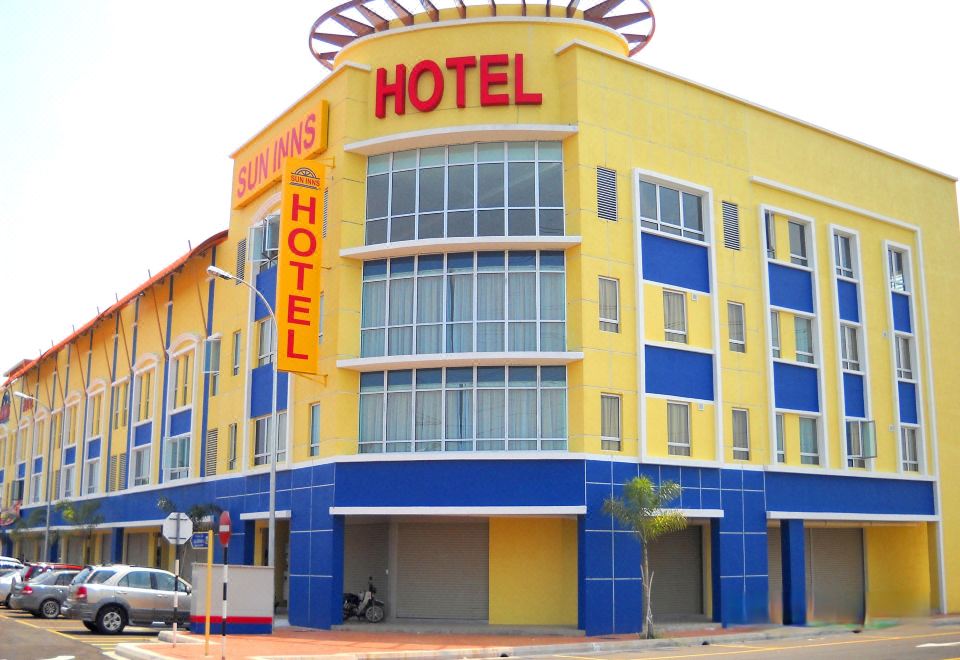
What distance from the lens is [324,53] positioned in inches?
1400

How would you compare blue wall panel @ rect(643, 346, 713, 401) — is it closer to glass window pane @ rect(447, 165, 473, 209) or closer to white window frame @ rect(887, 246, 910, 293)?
glass window pane @ rect(447, 165, 473, 209)

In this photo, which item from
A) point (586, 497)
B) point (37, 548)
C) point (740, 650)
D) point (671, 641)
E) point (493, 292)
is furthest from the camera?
point (37, 548)

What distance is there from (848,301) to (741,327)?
5516 mm

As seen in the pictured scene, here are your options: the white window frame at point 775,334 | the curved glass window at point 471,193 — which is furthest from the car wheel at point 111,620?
the white window frame at point 775,334

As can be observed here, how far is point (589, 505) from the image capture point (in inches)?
1091

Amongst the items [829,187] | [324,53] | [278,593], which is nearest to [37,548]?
[278,593]

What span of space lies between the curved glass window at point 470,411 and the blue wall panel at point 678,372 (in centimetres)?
265

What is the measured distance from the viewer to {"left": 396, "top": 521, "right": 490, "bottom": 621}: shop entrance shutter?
30.2 m

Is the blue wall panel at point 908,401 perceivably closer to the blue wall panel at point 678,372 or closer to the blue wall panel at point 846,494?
the blue wall panel at point 846,494

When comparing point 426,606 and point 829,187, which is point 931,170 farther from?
point 426,606

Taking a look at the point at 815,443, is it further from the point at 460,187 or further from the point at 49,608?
the point at 49,608

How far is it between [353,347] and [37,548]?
140 feet

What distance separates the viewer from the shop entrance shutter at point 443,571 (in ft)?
98.9

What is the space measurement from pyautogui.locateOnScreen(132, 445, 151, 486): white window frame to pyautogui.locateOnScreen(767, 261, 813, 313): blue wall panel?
25.7m
